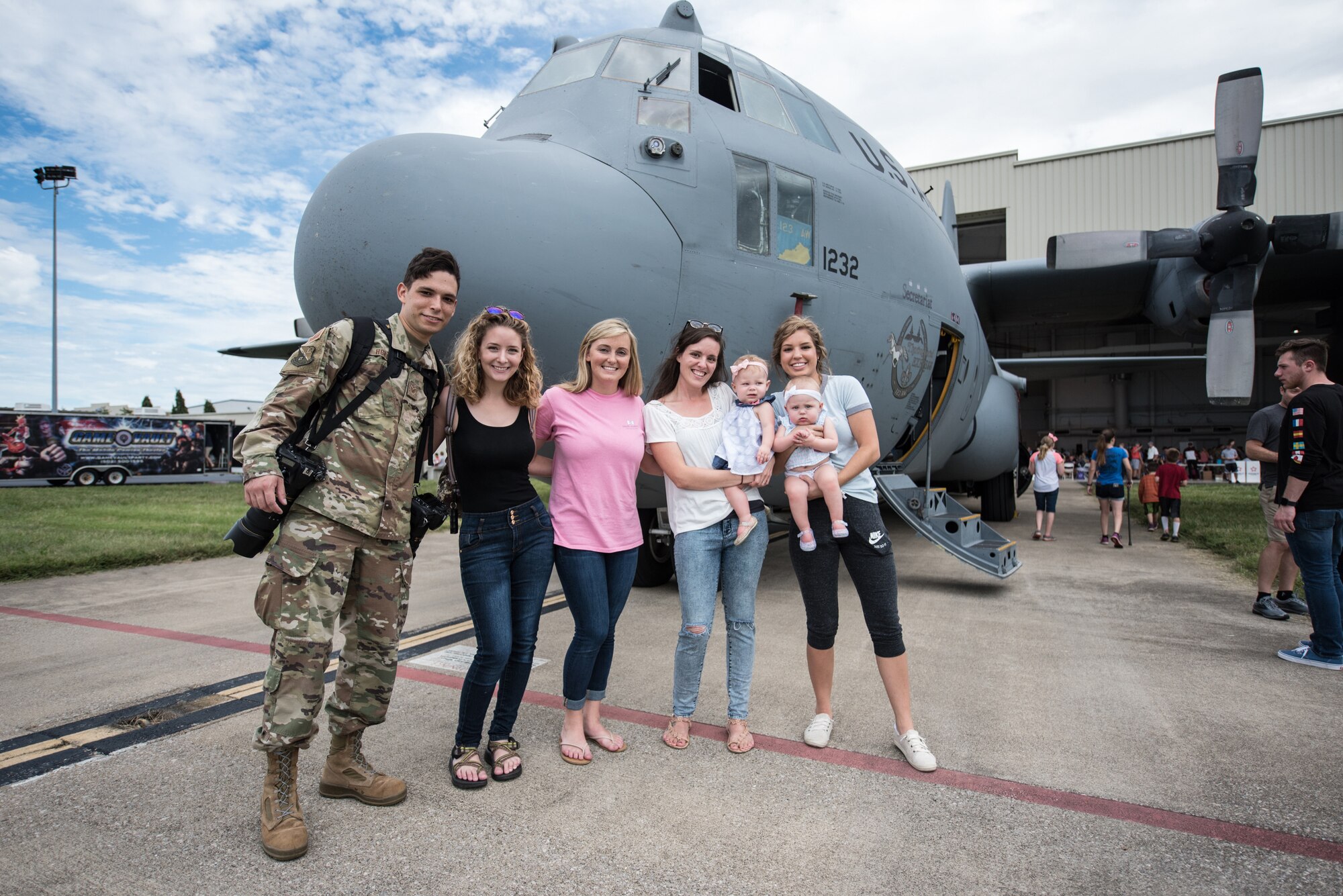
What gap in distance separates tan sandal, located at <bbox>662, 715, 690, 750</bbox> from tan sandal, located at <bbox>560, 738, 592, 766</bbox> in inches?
13.9

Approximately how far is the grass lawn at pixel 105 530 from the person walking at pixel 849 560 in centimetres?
330

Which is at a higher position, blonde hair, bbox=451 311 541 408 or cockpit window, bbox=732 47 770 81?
cockpit window, bbox=732 47 770 81

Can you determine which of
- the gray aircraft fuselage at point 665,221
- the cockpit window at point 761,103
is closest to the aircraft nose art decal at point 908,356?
the gray aircraft fuselage at point 665,221

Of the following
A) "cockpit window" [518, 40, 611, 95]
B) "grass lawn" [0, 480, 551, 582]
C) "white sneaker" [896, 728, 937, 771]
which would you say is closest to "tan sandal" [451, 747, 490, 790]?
"white sneaker" [896, 728, 937, 771]

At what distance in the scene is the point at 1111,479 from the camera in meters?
10.2

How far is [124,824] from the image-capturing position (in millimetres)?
2508

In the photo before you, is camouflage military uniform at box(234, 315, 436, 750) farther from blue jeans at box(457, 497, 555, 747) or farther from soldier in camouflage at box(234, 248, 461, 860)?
blue jeans at box(457, 497, 555, 747)

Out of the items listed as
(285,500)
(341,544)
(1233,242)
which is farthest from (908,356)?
(1233,242)

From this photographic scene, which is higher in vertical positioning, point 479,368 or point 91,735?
point 479,368

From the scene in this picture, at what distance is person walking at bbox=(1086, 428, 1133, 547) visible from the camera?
32.7 feet

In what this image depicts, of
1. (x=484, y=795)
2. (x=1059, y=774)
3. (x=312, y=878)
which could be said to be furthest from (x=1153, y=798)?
(x=312, y=878)

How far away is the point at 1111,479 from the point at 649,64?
8.50m

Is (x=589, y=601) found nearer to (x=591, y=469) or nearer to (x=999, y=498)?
(x=591, y=469)

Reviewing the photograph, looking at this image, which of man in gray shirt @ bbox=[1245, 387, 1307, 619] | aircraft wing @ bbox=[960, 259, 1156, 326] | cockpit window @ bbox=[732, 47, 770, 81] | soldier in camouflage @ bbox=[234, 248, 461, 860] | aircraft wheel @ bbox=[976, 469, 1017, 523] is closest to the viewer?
soldier in camouflage @ bbox=[234, 248, 461, 860]
